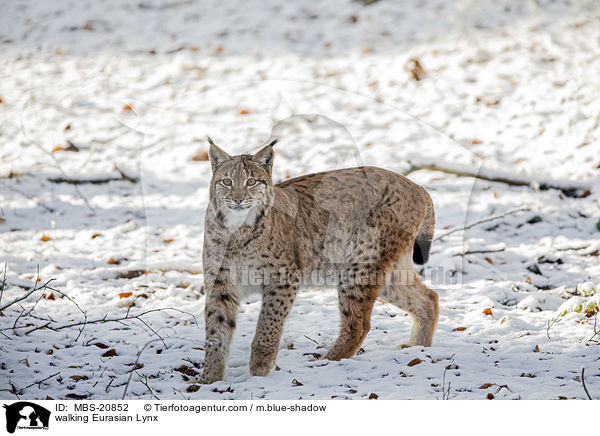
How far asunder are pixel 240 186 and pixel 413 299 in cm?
166

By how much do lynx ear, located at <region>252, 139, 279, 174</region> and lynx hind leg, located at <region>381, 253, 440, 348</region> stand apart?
1282mm

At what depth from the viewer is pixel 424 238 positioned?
480 cm

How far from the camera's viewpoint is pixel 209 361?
407cm

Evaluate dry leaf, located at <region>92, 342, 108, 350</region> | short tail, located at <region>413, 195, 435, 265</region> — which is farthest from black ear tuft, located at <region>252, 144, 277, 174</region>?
dry leaf, located at <region>92, 342, 108, 350</region>

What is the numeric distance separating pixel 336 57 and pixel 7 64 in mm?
5680

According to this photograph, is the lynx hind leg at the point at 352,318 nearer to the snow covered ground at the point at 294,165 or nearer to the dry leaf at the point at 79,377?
the snow covered ground at the point at 294,165

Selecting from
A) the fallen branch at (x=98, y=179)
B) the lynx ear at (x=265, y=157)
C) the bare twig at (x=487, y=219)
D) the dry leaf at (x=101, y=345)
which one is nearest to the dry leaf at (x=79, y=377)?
the dry leaf at (x=101, y=345)

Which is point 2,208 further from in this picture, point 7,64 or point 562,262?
point 562,262

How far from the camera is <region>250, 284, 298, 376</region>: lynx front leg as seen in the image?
13.5ft

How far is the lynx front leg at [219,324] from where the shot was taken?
408cm

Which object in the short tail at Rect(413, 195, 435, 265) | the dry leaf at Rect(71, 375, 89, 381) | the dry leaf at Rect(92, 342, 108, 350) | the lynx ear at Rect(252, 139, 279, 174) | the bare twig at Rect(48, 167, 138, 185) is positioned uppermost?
the lynx ear at Rect(252, 139, 279, 174)

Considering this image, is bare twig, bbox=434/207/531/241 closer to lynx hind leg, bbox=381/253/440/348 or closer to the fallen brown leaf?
lynx hind leg, bbox=381/253/440/348

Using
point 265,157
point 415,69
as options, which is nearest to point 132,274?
point 265,157

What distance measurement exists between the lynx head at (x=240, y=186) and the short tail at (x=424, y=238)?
4.32 feet
